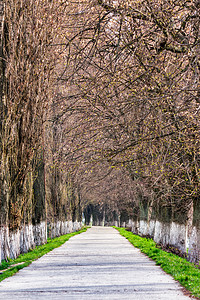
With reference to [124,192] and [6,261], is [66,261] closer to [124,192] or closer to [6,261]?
[6,261]

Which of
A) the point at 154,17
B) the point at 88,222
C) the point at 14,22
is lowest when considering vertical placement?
the point at 88,222

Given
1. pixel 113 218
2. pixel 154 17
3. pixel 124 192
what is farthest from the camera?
pixel 113 218

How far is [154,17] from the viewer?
10.5 m

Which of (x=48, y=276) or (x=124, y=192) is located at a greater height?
(x=124, y=192)

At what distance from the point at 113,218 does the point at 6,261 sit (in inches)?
3345

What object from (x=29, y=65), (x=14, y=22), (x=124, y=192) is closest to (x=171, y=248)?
(x=29, y=65)

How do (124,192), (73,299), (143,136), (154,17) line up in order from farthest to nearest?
(124,192)
(143,136)
(154,17)
(73,299)

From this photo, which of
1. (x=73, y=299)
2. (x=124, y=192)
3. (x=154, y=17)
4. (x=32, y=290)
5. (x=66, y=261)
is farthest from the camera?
(x=124, y=192)

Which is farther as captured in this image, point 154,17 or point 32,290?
point 154,17

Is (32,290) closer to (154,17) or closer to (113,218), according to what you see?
(154,17)

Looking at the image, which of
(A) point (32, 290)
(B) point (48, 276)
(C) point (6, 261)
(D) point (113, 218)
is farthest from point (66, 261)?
(D) point (113, 218)

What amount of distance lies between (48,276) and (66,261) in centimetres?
392

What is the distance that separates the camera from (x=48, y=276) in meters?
10.8

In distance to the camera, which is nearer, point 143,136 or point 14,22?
point 143,136
